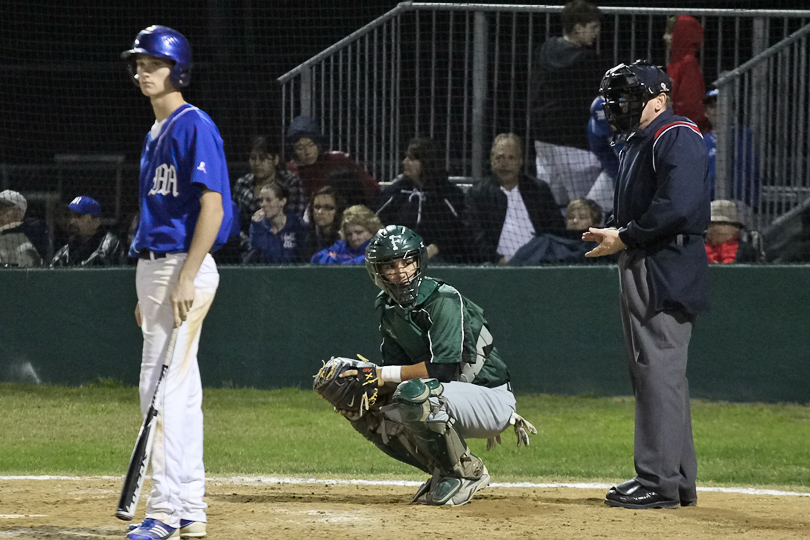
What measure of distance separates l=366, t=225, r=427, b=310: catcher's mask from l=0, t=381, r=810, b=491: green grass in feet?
5.36

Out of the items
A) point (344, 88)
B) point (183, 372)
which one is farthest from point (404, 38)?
point (183, 372)

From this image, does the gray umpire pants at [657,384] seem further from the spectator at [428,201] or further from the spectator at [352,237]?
the spectator at [428,201]

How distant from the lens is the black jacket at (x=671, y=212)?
4.86 meters

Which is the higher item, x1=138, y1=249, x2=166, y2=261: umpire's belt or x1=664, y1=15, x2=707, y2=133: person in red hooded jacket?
x1=664, y1=15, x2=707, y2=133: person in red hooded jacket

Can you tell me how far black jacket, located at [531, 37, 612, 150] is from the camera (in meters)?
9.55

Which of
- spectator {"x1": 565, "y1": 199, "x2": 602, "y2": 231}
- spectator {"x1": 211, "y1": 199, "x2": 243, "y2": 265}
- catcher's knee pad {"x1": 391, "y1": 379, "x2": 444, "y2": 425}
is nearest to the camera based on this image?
catcher's knee pad {"x1": 391, "y1": 379, "x2": 444, "y2": 425}

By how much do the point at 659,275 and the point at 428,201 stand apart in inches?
184

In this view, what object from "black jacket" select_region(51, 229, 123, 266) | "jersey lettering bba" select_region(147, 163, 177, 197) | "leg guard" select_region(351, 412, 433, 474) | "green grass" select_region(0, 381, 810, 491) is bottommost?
"green grass" select_region(0, 381, 810, 491)

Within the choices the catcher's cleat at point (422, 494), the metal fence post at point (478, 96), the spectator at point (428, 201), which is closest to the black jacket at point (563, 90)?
the metal fence post at point (478, 96)

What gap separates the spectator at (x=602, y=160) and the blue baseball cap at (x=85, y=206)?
400cm

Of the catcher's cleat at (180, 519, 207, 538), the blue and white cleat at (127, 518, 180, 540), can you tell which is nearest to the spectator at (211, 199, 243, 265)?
the catcher's cleat at (180, 519, 207, 538)

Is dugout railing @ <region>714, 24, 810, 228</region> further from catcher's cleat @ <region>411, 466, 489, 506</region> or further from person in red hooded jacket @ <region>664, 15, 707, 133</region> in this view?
catcher's cleat @ <region>411, 466, 489, 506</region>

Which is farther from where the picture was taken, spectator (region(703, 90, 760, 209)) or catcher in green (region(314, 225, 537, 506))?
spectator (region(703, 90, 760, 209))

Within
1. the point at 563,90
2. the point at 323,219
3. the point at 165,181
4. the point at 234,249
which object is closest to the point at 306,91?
the point at 323,219
